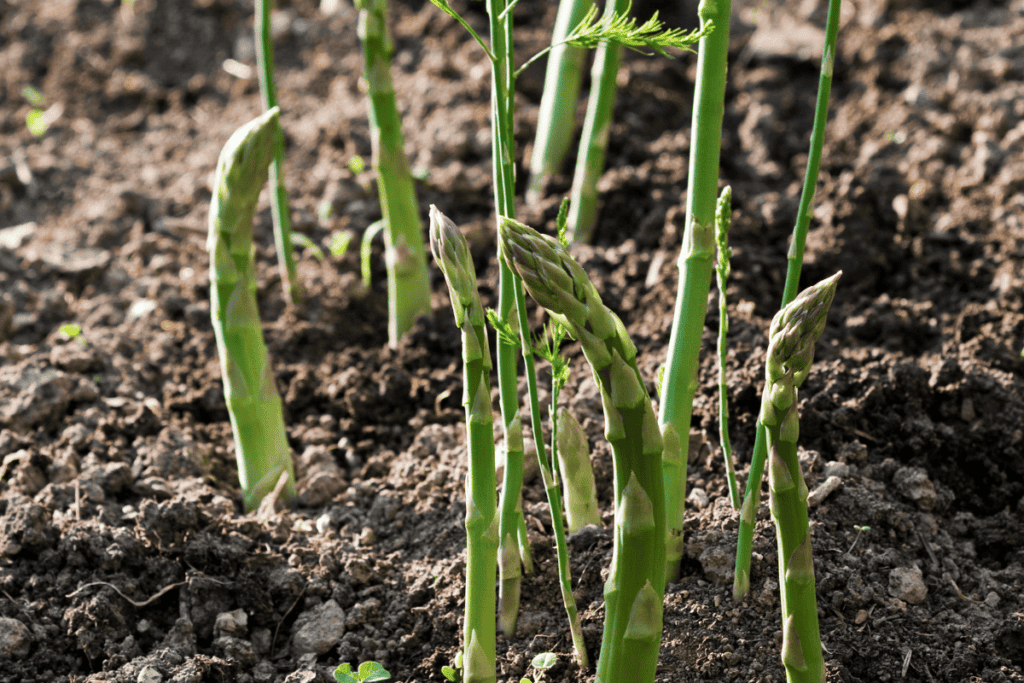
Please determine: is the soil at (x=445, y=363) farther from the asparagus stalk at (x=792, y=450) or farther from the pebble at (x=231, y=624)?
the asparagus stalk at (x=792, y=450)

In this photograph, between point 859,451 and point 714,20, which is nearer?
point 714,20

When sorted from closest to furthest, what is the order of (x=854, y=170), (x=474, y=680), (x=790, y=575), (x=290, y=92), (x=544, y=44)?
(x=790, y=575) < (x=474, y=680) < (x=854, y=170) < (x=544, y=44) < (x=290, y=92)

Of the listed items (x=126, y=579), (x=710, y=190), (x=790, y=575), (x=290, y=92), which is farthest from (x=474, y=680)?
(x=290, y=92)

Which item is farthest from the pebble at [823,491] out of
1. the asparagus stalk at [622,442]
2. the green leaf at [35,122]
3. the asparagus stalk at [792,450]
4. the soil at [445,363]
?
the green leaf at [35,122]

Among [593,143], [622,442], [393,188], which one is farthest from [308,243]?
[622,442]

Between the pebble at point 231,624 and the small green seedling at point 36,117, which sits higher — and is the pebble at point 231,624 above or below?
below

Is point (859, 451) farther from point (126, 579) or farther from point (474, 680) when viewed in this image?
point (126, 579)

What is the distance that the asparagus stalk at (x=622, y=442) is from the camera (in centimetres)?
102

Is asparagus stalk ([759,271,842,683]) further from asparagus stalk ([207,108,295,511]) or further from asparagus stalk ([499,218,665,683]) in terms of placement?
asparagus stalk ([207,108,295,511])

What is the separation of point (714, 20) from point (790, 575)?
0.82m

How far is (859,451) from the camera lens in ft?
5.46

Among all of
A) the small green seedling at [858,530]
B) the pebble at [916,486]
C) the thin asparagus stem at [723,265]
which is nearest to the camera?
the thin asparagus stem at [723,265]

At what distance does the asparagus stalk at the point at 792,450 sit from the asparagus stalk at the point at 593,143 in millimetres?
1172

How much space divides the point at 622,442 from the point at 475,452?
0.25 metres
